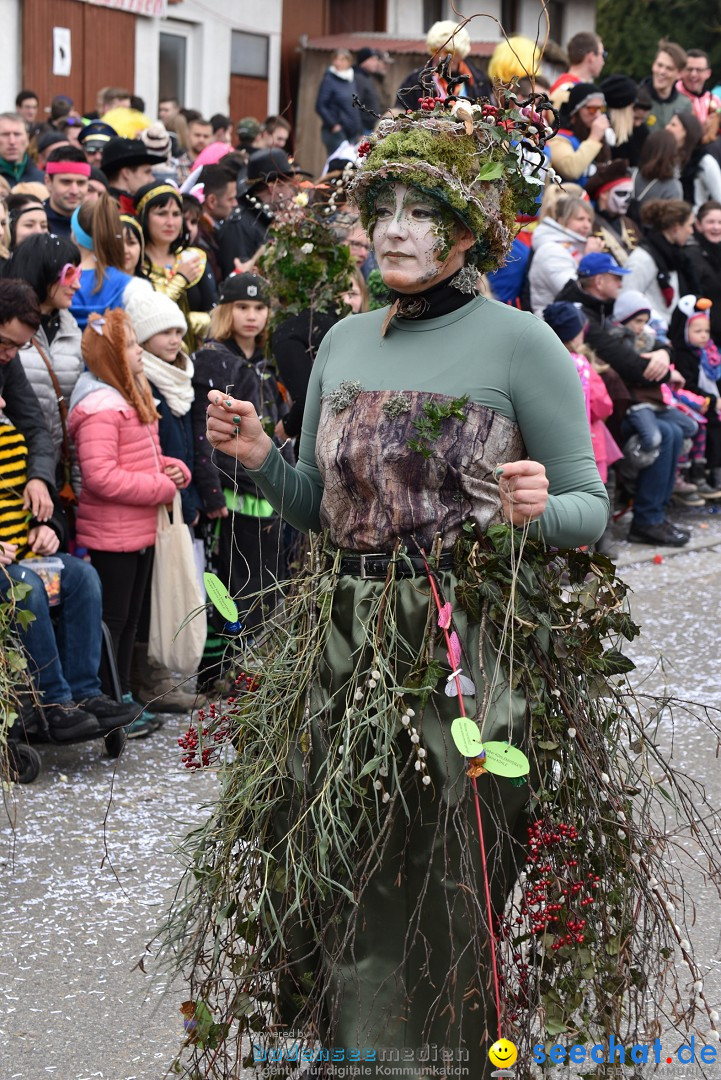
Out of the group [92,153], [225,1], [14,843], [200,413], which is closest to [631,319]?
[92,153]

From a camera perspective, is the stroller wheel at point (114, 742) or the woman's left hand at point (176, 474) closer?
the stroller wheel at point (114, 742)

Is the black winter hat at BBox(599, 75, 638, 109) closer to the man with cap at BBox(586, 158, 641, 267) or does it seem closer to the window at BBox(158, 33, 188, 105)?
the man with cap at BBox(586, 158, 641, 267)

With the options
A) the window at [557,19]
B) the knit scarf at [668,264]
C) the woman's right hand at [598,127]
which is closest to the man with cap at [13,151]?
the woman's right hand at [598,127]

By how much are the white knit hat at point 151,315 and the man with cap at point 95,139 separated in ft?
11.4

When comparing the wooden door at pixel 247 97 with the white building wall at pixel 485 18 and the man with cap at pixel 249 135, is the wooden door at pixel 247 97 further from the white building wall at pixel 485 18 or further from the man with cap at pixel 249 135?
the man with cap at pixel 249 135

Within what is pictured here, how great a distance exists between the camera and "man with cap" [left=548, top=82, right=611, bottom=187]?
10461 millimetres

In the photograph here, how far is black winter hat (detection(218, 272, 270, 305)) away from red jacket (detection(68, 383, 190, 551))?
731 millimetres

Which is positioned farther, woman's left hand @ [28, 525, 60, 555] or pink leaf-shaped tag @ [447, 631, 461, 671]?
woman's left hand @ [28, 525, 60, 555]

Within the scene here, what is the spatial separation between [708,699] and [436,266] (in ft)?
12.2

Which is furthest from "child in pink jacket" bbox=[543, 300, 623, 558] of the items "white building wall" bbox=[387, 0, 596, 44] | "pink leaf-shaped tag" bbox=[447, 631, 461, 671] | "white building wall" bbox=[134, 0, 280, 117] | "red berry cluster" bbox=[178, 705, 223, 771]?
"white building wall" bbox=[387, 0, 596, 44]

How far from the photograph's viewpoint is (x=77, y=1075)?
3328mm

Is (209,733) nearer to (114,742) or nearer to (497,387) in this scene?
(497,387)

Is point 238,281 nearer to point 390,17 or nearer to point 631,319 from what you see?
point 631,319

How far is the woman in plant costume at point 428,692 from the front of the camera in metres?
2.78
